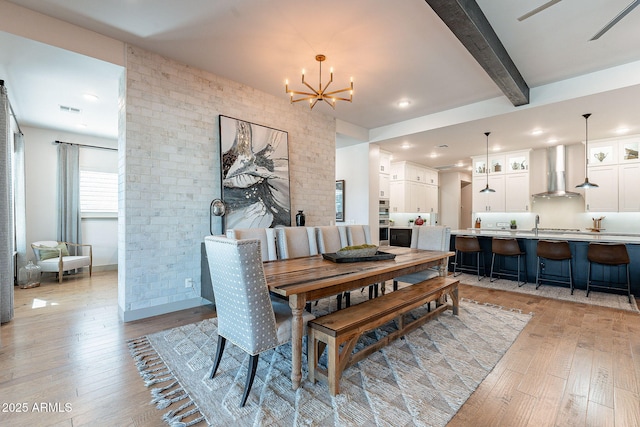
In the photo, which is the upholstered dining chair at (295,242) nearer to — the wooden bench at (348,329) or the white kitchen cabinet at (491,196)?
the wooden bench at (348,329)

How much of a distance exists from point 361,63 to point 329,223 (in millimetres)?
2766

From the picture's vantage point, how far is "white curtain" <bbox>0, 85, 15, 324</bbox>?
2.81m

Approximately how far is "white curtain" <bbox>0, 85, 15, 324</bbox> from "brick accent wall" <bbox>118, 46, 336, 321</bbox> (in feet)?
3.13

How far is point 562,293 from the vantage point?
170 inches

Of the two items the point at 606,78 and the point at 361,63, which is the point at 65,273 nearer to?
the point at 361,63

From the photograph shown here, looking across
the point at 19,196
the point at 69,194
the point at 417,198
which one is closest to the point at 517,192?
the point at 417,198

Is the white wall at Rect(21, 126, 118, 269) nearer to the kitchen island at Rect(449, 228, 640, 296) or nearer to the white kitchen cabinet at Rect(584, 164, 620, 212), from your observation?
the kitchen island at Rect(449, 228, 640, 296)

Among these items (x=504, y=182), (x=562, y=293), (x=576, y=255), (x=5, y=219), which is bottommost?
(x=562, y=293)

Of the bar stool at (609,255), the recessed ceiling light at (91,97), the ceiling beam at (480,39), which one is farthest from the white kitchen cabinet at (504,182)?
the recessed ceiling light at (91,97)

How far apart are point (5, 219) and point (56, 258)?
2695 millimetres

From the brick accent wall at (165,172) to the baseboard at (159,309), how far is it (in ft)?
0.03

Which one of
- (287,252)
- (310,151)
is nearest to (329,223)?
(310,151)

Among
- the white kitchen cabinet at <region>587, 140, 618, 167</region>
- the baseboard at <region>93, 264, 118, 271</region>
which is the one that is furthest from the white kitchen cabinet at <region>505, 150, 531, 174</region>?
the baseboard at <region>93, 264, 118, 271</region>

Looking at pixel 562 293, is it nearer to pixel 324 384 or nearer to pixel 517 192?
pixel 517 192
